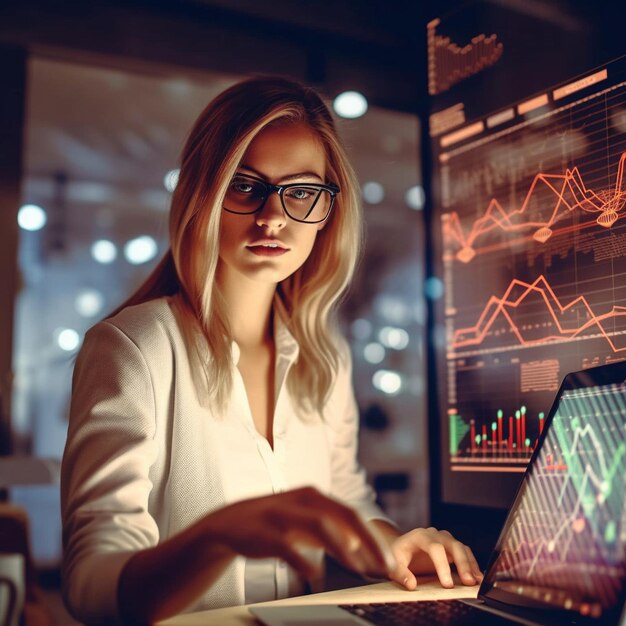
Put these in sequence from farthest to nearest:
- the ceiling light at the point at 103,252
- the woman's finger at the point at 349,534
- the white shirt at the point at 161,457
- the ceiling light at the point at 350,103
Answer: the ceiling light at the point at 103,252 < the ceiling light at the point at 350,103 < the white shirt at the point at 161,457 < the woman's finger at the point at 349,534

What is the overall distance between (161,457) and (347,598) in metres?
0.42

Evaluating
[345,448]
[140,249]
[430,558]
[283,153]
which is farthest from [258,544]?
[140,249]

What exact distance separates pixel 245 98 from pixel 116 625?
920 mm

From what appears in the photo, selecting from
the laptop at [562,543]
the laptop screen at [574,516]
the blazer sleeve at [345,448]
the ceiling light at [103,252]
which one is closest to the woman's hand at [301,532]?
the laptop at [562,543]

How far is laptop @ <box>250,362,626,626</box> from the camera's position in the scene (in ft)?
2.75

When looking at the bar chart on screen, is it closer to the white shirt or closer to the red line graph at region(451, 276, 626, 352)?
the red line graph at region(451, 276, 626, 352)

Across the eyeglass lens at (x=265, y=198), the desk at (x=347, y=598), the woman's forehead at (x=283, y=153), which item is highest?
the woman's forehead at (x=283, y=153)

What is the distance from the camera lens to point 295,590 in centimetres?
141

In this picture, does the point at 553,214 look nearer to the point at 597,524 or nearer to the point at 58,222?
the point at 597,524

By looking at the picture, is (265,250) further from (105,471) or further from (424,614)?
(424,614)

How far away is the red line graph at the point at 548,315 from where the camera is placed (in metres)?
1.20

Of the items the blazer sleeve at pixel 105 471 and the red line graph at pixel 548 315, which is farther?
the red line graph at pixel 548 315

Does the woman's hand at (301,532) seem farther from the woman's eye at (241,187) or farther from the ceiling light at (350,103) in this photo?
the ceiling light at (350,103)

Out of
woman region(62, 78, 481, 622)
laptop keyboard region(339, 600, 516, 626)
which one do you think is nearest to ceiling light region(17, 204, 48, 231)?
woman region(62, 78, 481, 622)
